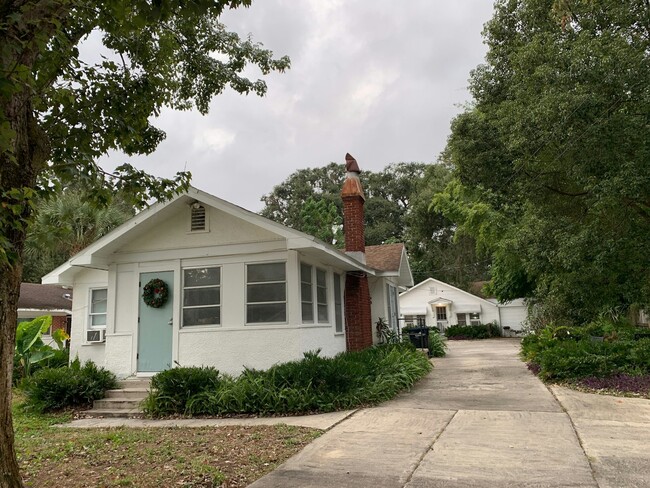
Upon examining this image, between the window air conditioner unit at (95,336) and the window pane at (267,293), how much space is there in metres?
4.02

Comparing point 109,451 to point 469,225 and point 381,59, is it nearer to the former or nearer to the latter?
point 381,59

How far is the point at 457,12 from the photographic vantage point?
9.79m

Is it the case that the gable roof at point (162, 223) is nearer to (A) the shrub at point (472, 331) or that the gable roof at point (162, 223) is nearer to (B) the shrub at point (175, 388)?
(B) the shrub at point (175, 388)

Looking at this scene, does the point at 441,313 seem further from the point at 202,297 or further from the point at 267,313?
the point at 202,297

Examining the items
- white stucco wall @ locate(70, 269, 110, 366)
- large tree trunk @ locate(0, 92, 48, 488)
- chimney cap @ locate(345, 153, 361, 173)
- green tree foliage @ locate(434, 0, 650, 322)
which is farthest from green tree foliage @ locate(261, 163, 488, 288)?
large tree trunk @ locate(0, 92, 48, 488)

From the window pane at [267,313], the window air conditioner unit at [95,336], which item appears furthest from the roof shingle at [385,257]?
the window air conditioner unit at [95,336]

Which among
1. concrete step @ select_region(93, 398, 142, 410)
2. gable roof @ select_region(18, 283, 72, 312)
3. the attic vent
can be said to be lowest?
concrete step @ select_region(93, 398, 142, 410)

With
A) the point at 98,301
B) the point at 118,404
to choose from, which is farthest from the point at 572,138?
the point at 98,301

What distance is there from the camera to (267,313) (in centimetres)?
951

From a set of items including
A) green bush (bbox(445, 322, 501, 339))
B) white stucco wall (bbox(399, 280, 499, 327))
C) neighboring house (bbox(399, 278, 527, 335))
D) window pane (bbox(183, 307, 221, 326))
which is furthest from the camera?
white stucco wall (bbox(399, 280, 499, 327))

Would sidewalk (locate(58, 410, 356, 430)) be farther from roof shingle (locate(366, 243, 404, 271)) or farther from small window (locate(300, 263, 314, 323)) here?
roof shingle (locate(366, 243, 404, 271))

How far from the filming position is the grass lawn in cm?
476

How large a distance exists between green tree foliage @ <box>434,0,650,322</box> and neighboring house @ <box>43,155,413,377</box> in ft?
17.3

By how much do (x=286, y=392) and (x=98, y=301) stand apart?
6.98 meters
